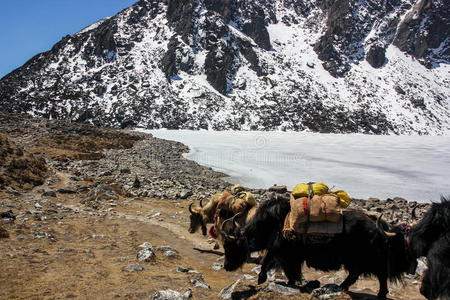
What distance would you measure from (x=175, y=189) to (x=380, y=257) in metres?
9.75

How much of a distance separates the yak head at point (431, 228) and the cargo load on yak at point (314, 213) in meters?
0.87

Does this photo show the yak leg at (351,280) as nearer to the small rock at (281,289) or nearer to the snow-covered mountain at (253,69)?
the small rock at (281,289)

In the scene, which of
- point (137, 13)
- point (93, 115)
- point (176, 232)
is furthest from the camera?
point (137, 13)

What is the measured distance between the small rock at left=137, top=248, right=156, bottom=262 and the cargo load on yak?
252 cm

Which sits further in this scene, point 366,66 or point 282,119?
point 366,66

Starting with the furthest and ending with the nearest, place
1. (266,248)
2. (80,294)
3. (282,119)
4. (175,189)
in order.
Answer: (282,119)
(175,189)
(266,248)
(80,294)

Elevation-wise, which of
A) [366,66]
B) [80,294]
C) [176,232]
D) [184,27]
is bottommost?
[176,232]

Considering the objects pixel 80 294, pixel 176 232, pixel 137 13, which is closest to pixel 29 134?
pixel 176 232

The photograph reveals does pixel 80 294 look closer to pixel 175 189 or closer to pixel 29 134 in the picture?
pixel 175 189

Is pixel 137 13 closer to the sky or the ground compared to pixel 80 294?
closer to the sky

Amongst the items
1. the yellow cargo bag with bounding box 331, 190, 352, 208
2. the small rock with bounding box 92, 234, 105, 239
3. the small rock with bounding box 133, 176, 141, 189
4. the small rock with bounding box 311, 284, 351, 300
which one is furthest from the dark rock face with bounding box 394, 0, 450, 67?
the small rock with bounding box 311, 284, 351, 300

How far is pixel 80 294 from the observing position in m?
4.07

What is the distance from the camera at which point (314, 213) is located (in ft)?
14.0

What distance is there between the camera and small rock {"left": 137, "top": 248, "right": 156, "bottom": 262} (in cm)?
561
